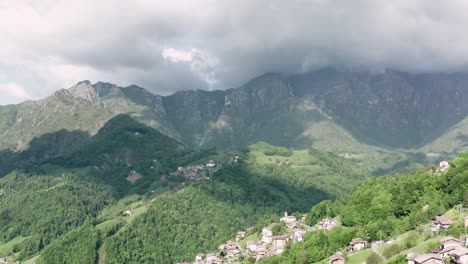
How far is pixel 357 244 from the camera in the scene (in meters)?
111

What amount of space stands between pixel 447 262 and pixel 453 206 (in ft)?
128

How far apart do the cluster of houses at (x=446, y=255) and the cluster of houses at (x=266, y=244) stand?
5898 cm

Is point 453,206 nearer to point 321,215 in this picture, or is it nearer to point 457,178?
point 457,178

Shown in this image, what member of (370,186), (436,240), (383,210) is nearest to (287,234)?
(370,186)

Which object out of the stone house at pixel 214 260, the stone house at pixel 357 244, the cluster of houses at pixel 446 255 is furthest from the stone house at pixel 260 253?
the cluster of houses at pixel 446 255

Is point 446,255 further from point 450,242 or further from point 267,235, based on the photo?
point 267,235

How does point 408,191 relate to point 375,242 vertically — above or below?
above

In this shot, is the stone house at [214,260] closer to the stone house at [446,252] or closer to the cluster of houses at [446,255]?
the cluster of houses at [446,255]

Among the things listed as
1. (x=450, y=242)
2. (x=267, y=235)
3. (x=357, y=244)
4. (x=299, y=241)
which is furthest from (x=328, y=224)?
(x=450, y=242)

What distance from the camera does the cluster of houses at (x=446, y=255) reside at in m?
78.8

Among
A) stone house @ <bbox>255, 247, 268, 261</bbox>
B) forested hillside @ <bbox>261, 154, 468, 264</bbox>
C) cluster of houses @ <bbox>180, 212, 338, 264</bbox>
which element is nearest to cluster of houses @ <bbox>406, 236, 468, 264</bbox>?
forested hillside @ <bbox>261, 154, 468, 264</bbox>

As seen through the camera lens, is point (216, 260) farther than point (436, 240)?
Yes

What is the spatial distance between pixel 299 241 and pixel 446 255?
58857mm

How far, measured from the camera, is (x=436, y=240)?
9238 centimetres
